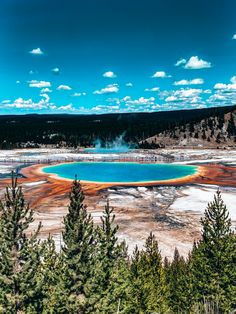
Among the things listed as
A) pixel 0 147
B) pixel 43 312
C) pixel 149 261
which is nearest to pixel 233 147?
pixel 0 147

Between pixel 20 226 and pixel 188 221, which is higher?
pixel 20 226

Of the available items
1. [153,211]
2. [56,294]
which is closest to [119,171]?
[153,211]

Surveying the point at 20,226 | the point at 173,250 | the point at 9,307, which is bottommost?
the point at 173,250

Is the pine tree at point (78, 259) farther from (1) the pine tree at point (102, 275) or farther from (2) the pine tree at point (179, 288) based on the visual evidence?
(2) the pine tree at point (179, 288)

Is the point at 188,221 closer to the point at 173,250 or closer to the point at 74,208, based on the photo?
the point at 173,250

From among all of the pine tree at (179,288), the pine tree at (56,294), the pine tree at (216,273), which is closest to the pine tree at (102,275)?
the pine tree at (56,294)
